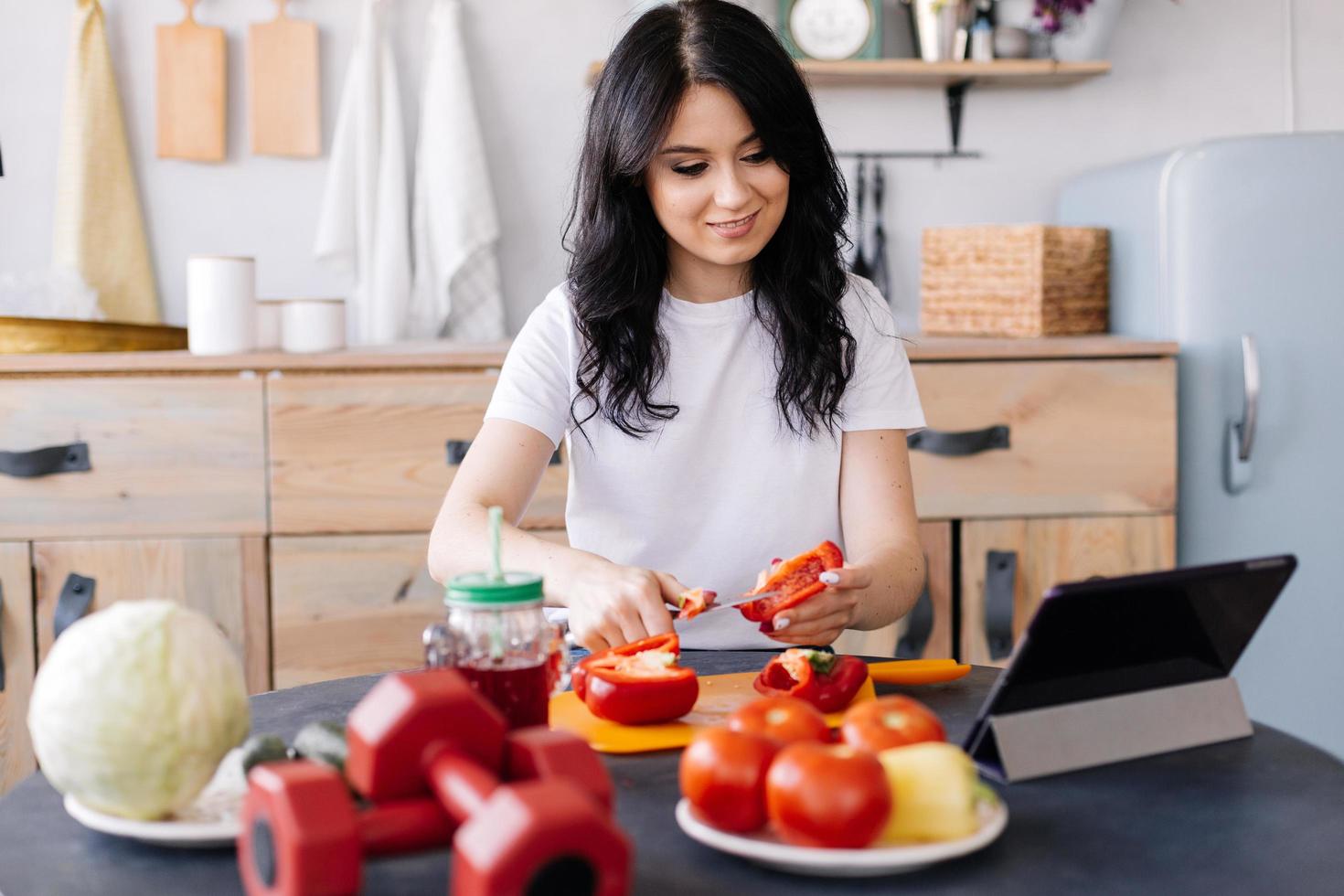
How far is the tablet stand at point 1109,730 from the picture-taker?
1021 millimetres

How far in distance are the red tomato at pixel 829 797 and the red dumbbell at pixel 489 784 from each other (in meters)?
0.11

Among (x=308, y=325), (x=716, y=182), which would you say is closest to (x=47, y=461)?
(x=308, y=325)

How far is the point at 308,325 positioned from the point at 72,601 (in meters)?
0.66

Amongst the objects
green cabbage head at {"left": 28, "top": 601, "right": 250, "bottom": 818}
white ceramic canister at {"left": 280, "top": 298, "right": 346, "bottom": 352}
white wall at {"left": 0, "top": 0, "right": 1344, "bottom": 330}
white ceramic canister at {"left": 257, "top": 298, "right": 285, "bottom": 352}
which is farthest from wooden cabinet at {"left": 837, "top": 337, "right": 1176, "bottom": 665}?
green cabbage head at {"left": 28, "top": 601, "right": 250, "bottom": 818}

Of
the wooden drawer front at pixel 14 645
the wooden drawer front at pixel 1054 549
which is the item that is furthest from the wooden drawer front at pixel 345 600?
the wooden drawer front at pixel 1054 549

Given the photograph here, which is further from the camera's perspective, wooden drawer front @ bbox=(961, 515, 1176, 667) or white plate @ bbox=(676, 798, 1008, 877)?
wooden drawer front @ bbox=(961, 515, 1176, 667)

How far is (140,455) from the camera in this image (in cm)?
250

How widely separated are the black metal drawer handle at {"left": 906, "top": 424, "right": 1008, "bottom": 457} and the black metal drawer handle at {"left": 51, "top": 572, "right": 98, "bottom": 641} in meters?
1.56

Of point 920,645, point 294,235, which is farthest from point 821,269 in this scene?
point 294,235

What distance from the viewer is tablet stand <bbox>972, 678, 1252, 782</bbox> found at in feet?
3.35

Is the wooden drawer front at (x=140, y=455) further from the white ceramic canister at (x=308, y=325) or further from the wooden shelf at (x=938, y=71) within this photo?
the wooden shelf at (x=938, y=71)

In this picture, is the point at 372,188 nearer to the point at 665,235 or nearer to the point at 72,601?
the point at 72,601

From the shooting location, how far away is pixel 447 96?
9.68 feet

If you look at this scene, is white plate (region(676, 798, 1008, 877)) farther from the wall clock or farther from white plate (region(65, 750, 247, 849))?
the wall clock
